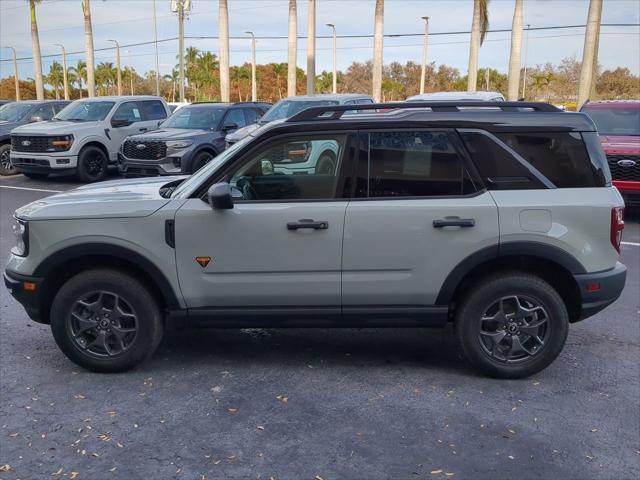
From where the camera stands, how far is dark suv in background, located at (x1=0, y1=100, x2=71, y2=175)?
55.2 feet

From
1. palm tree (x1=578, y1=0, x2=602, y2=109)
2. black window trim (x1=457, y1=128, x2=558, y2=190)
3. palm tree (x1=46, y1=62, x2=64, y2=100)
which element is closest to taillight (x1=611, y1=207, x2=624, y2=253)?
black window trim (x1=457, y1=128, x2=558, y2=190)

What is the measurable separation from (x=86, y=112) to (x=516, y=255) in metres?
13.7

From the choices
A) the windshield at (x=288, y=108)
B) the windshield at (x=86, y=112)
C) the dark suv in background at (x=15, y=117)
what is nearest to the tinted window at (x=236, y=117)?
the windshield at (x=288, y=108)

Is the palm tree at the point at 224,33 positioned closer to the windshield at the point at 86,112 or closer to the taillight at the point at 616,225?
the windshield at the point at 86,112

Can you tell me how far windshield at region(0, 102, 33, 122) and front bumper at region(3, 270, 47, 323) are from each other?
14.4 metres

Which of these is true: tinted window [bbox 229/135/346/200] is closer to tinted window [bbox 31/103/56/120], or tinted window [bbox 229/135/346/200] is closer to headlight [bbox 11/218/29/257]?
headlight [bbox 11/218/29/257]

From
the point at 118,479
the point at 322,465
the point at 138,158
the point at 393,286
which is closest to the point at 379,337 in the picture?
the point at 393,286

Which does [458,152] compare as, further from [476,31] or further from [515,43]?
[476,31]

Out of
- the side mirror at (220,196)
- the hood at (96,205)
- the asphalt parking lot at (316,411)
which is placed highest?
the side mirror at (220,196)

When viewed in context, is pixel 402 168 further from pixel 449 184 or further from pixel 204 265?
pixel 204 265

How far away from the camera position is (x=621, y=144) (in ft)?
35.8

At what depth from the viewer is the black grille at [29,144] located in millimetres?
14734

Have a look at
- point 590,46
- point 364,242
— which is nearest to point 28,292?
point 364,242

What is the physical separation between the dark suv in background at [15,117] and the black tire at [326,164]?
14.3m
